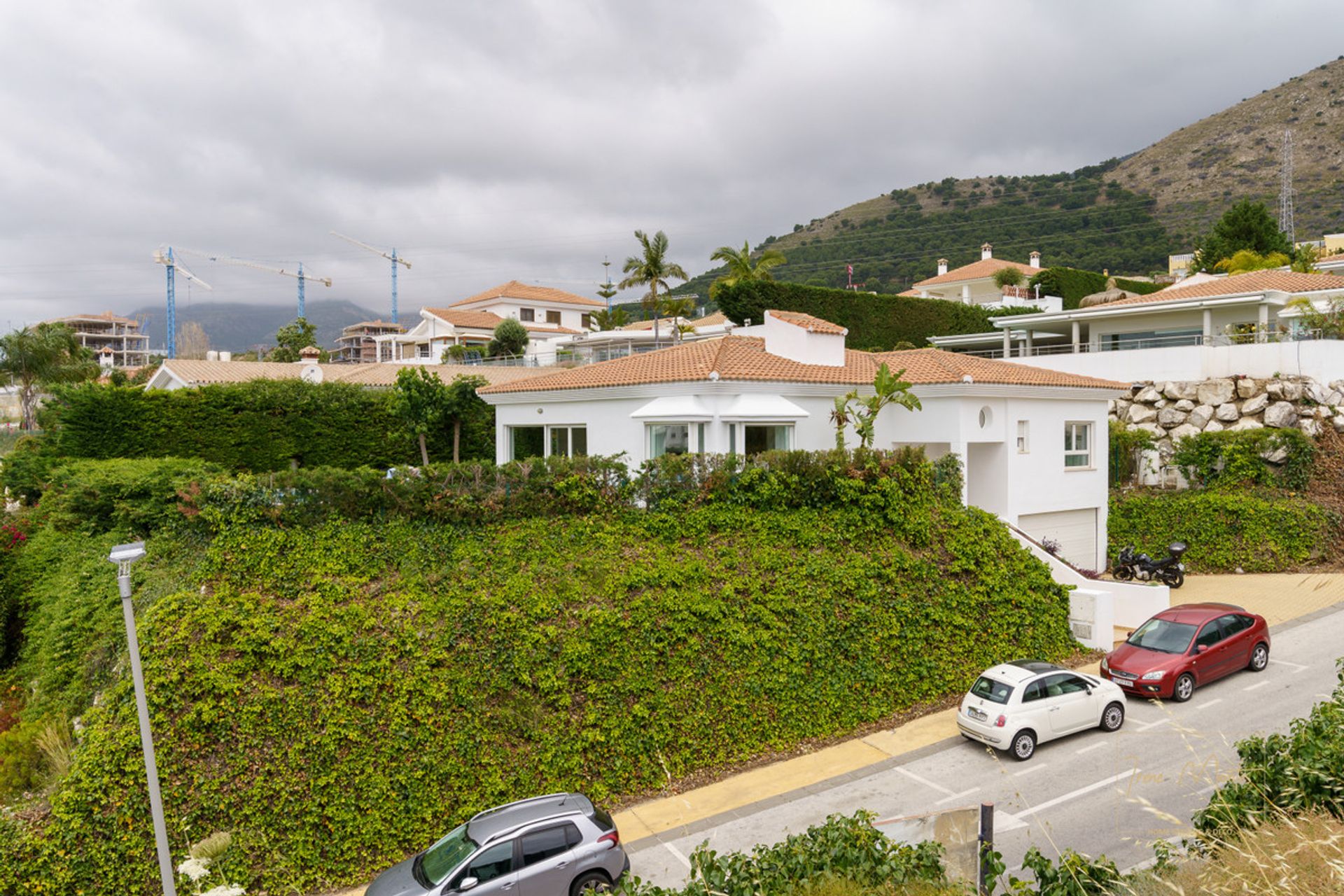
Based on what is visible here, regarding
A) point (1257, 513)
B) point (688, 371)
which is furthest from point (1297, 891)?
point (1257, 513)

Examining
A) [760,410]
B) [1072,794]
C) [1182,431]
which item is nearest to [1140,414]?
[1182,431]

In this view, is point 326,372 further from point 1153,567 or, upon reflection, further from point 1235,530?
point 1235,530

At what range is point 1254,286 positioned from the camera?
103ft

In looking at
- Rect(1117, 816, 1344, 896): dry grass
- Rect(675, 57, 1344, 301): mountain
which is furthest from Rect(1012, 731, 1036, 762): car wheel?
Rect(675, 57, 1344, 301): mountain

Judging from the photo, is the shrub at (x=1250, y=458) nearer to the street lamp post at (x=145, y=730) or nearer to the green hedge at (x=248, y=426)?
the green hedge at (x=248, y=426)

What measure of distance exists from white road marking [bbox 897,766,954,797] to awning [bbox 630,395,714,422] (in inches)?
408

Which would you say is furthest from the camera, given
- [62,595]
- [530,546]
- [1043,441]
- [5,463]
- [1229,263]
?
[1229,263]

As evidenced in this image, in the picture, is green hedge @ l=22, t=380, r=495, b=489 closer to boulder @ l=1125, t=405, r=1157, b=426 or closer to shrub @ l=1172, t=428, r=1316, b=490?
boulder @ l=1125, t=405, r=1157, b=426

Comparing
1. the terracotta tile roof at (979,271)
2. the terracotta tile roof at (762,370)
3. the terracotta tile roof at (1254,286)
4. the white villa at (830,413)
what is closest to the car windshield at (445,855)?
the white villa at (830,413)

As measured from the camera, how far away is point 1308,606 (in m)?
20.1

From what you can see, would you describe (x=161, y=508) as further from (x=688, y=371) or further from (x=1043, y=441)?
(x=1043, y=441)

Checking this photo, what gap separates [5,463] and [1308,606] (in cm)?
4297

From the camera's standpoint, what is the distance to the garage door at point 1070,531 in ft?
76.9

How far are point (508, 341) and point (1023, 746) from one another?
52.2 meters
